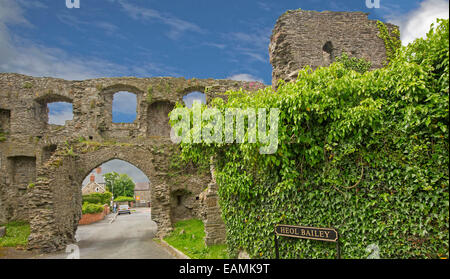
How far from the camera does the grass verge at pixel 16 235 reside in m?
13.3

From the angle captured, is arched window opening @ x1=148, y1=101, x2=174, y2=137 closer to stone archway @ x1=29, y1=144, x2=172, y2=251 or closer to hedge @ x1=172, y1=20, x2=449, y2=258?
stone archway @ x1=29, y1=144, x2=172, y2=251

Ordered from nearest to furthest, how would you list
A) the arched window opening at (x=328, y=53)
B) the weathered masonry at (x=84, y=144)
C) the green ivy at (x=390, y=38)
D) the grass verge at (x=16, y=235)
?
the arched window opening at (x=328, y=53)
the green ivy at (x=390, y=38)
the grass verge at (x=16, y=235)
the weathered masonry at (x=84, y=144)

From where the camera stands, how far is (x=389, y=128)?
193 inches

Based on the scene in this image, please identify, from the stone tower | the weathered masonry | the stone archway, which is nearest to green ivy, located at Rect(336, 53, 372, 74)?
the stone tower

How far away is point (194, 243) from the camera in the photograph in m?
12.0

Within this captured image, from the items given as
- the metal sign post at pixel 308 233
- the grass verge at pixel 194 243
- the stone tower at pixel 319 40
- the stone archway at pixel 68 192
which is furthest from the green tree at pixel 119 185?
the metal sign post at pixel 308 233

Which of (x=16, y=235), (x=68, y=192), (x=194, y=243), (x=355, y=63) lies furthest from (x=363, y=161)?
(x=16, y=235)

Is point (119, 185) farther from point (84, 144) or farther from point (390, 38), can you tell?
point (390, 38)

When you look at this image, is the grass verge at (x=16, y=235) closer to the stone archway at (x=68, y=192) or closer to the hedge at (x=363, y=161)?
the stone archway at (x=68, y=192)

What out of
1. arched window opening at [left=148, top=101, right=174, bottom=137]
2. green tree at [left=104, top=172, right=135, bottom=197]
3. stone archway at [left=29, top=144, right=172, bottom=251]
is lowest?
green tree at [left=104, top=172, right=135, bottom=197]

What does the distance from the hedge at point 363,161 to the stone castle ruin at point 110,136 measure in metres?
4.90

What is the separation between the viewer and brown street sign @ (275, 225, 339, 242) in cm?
529

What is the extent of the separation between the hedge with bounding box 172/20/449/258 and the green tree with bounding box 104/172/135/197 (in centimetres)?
6285

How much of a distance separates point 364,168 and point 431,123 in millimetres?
1258
